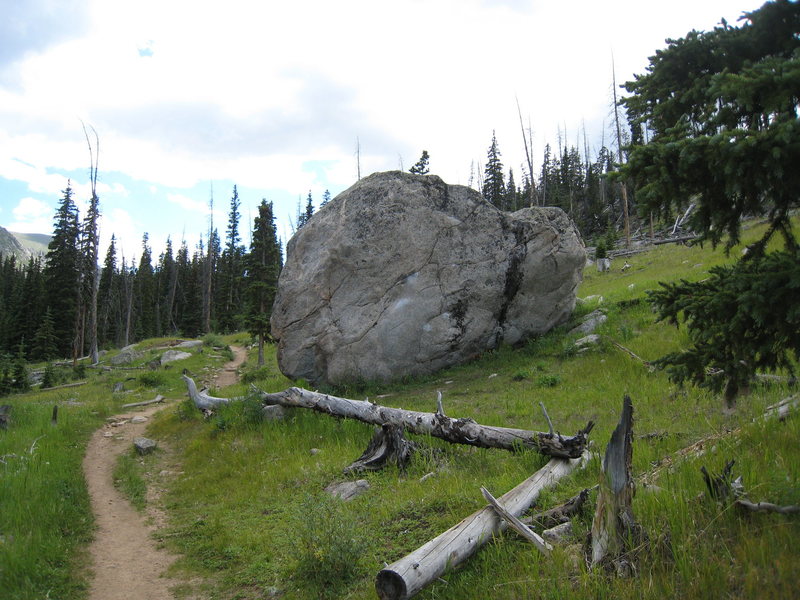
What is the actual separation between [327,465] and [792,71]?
7.99m

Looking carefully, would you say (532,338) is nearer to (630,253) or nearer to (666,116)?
(666,116)

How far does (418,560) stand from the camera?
4.21 metres

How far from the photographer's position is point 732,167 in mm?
3271

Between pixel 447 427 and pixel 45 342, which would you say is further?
pixel 45 342

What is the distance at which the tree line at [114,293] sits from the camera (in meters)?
27.7

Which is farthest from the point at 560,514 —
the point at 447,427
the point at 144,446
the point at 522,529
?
the point at 144,446

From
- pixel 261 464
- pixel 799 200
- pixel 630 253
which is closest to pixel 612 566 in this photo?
pixel 799 200

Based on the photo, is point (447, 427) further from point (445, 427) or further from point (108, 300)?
point (108, 300)

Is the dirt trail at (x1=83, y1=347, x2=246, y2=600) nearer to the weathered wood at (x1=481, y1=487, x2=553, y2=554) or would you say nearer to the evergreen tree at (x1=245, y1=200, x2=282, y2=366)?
the weathered wood at (x1=481, y1=487, x2=553, y2=554)

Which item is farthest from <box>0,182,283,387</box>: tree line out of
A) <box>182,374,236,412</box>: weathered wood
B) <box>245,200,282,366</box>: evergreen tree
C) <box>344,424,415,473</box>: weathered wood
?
<box>344,424,415,473</box>: weathered wood

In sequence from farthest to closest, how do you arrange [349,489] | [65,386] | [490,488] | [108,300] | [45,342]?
1. [108,300]
2. [45,342]
3. [65,386]
4. [349,489]
5. [490,488]

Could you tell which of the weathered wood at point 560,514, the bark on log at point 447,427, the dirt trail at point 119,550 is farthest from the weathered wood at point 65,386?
the weathered wood at point 560,514

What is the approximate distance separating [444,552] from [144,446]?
978 cm

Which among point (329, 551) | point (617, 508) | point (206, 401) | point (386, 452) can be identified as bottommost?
point (329, 551)
